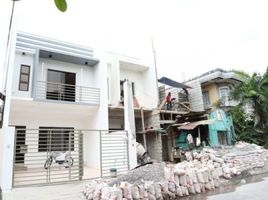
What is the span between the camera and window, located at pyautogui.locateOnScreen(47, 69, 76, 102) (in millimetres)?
12914

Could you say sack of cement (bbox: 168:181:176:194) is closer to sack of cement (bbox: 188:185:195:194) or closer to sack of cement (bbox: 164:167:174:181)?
sack of cement (bbox: 164:167:174:181)

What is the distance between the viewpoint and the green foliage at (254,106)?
48.2 feet

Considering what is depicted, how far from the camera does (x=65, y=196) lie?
6430mm

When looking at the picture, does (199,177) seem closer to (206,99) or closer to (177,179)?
(177,179)

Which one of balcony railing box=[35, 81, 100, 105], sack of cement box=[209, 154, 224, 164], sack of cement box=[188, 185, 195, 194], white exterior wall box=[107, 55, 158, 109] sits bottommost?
sack of cement box=[188, 185, 195, 194]

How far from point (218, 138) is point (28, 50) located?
1175 centimetres

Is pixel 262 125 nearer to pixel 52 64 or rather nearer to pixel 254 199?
pixel 254 199

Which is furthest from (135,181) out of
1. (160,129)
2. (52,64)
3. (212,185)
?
(52,64)

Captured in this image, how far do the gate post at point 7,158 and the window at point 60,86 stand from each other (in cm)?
552

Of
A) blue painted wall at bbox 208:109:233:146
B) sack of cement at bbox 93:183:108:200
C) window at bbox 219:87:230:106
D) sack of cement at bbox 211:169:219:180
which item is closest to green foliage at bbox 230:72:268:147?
blue painted wall at bbox 208:109:233:146

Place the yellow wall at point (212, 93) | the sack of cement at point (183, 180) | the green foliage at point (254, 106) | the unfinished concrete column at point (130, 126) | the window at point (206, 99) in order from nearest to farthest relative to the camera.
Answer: the sack of cement at point (183, 180), the unfinished concrete column at point (130, 126), the green foliage at point (254, 106), the yellow wall at point (212, 93), the window at point (206, 99)

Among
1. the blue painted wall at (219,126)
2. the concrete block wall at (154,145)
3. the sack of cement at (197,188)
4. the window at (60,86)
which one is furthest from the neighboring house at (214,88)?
the sack of cement at (197,188)

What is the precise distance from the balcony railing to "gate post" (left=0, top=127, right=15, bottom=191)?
5.30 metres

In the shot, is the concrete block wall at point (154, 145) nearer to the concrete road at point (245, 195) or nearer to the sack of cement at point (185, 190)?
the sack of cement at point (185, 190)
